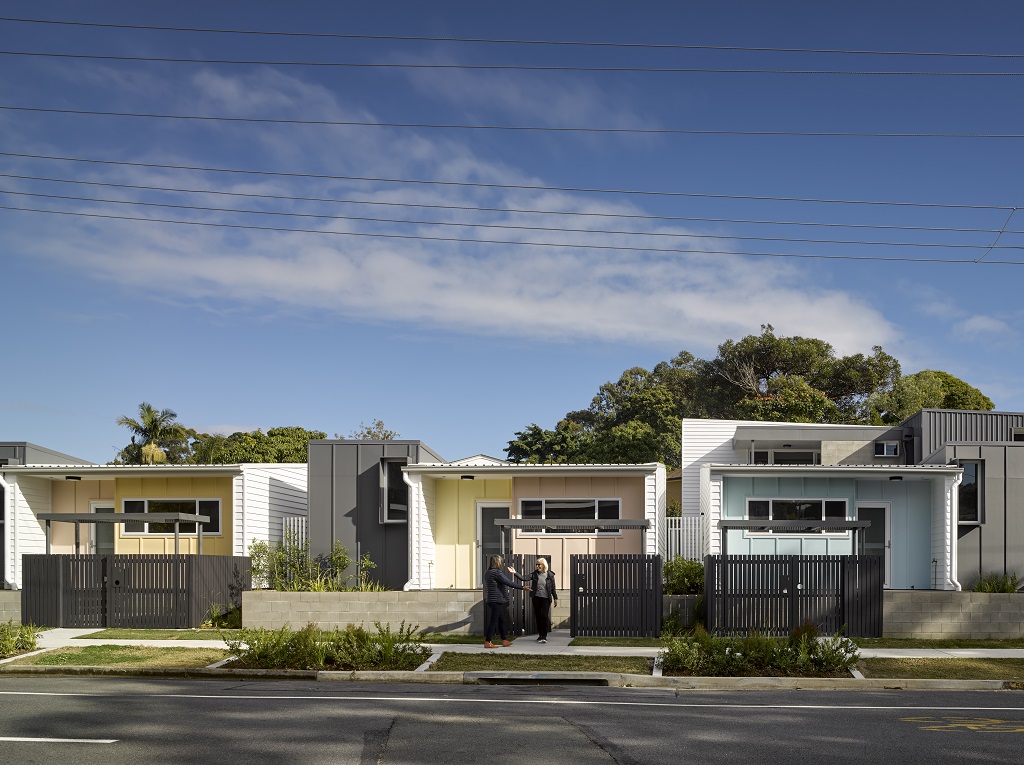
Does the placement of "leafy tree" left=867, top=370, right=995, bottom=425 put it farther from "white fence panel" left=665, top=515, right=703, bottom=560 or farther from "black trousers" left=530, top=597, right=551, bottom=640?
"black trousers" left=530, top=597, right=551, bottom=640

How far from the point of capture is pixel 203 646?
18.8 meters

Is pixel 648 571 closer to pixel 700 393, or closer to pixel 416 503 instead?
pixel 416 503

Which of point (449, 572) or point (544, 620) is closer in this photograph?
point (544, 620)

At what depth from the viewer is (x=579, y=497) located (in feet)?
81.0

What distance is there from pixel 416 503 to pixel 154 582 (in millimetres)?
5718

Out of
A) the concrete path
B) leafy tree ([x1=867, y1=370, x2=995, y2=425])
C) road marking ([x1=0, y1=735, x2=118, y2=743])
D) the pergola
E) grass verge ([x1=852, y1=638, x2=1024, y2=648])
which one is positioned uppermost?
leafy tree ([x1=867, y1=370, x2=995, y2=425])

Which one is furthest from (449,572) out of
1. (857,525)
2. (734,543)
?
(857,525)

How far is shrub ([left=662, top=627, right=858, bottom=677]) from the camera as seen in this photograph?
50.6 ft

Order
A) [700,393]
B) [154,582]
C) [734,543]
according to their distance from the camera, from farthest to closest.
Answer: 1. [700,393]
2. [734,543]
3. [154,582]

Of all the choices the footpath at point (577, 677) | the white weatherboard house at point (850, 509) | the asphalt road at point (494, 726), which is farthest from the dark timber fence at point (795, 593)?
the asphalt road at point (494, 726)

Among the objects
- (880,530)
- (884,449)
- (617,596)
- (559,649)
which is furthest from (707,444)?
(559,649)

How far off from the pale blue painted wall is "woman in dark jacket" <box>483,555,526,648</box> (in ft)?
24.4

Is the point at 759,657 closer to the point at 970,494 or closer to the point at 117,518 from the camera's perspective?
the point at 970,494

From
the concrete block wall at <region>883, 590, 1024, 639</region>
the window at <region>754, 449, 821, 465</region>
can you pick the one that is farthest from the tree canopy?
the concrete block wall at <region>883, 590, 1024, 639</region>
